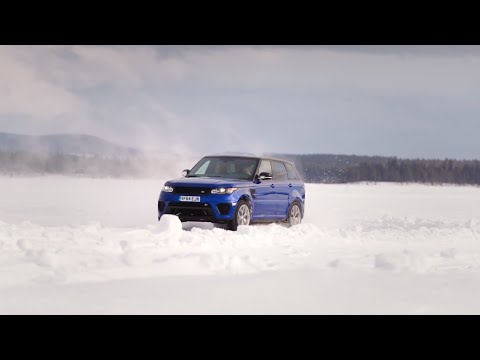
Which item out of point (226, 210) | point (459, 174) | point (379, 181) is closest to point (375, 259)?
point (226, 210)

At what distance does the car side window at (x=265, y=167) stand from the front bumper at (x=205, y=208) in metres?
1.59

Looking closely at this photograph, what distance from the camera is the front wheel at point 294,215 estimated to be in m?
17.7

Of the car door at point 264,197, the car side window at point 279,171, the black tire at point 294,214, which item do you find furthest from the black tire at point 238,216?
the black tire at point 294,214

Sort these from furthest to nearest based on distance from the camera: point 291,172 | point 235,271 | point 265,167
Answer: point 291,172 → point 265,167 → point 235,271

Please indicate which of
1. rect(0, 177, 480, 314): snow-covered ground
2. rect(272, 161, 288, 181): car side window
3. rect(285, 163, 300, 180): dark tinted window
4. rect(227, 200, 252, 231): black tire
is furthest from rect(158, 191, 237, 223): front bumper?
rect(285, 163, 300, 180): dark tinted window

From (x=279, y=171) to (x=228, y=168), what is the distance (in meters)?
1.47

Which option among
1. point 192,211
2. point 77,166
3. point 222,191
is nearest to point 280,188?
point 222,191

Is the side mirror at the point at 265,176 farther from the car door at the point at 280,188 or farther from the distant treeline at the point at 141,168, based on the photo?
the distant treeline at the point at 141,168

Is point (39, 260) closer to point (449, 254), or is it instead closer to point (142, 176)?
point (449, 254)

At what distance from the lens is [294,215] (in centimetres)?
1797

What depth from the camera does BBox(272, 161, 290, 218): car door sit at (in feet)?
56.3

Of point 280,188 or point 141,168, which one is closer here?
point 280,188

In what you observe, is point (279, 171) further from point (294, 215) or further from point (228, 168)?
point (228, 168)

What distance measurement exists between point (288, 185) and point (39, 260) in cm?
828
